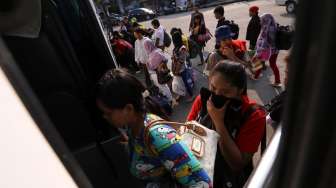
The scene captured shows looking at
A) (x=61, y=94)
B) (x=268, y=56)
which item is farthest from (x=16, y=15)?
(x=268, y=56)

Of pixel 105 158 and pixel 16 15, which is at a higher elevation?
pixel 16 15

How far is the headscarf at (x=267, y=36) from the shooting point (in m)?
4.02

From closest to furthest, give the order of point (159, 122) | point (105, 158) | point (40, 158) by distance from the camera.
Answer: point (40, 158), point (159, 122), point (105, 158)

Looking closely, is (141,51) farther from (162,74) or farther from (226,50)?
(226,50)

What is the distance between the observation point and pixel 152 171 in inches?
50.4

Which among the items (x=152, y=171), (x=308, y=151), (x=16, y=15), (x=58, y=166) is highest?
(x=16, y=15)

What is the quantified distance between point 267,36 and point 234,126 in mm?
2933

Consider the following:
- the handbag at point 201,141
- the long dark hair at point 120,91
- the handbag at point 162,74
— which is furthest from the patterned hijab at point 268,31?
the long dark hair at point 120,91

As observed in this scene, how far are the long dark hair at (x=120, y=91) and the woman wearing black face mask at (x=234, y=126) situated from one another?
0.45m

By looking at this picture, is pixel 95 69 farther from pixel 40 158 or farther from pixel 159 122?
pixel 40 158

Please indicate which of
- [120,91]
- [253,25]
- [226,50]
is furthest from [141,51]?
[120,91]

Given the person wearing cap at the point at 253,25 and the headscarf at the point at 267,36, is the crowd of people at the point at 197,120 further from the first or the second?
the person wearing cap at the point at 253,25

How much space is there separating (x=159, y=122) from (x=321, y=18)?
0.95m

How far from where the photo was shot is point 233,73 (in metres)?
1.57
